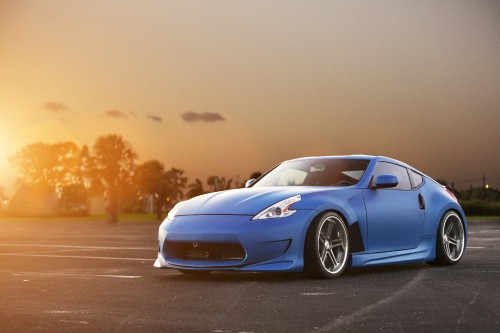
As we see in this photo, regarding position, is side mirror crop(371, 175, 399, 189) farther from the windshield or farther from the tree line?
the tree line

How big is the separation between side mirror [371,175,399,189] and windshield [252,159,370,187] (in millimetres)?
275

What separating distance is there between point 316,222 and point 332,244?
40cm

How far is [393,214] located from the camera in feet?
34.9

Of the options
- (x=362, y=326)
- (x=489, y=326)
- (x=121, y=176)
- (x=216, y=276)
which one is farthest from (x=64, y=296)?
(x=121, y=176)

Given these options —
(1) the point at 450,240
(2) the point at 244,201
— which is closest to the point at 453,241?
(1) the point at 450,240

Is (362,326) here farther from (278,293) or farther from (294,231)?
(294,231)

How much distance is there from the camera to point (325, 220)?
9.55 meters

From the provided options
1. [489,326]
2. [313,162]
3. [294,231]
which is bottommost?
[489,326]

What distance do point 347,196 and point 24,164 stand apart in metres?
113

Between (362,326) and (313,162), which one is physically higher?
(313,162)

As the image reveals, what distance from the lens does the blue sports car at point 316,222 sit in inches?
363

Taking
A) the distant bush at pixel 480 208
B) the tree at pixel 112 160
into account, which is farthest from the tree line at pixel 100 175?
the distant bush at pixel 480 208

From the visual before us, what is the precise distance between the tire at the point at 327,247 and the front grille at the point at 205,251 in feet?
2.59

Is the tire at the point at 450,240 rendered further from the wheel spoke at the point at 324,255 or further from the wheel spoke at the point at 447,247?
the wheel spoke at the point at 324,255
